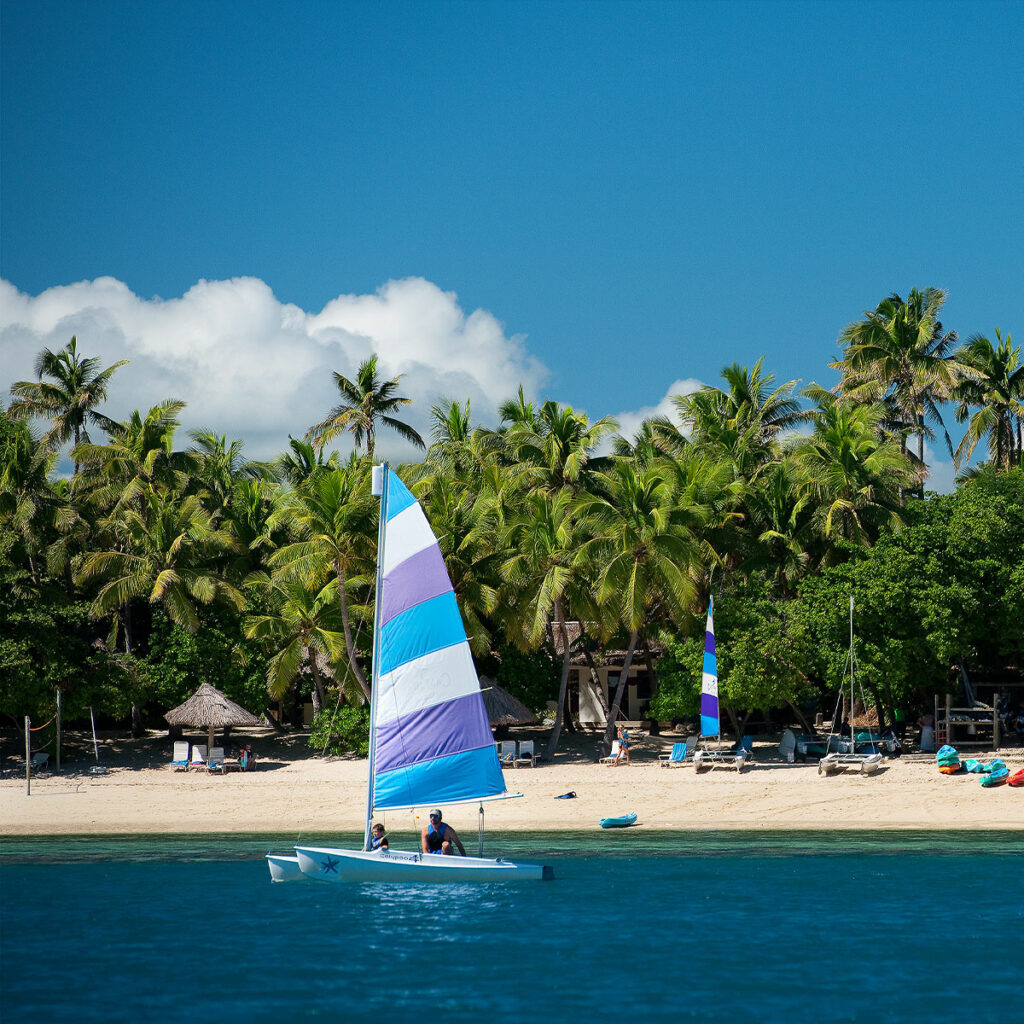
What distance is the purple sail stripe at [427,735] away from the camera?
18.6 metres

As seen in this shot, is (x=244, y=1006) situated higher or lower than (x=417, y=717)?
lower

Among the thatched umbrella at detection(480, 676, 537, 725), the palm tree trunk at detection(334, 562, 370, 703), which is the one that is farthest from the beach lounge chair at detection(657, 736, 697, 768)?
the palm tree trunk at detection(334, 562, 370, 703)

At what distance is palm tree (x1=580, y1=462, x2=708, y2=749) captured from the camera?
32.8m

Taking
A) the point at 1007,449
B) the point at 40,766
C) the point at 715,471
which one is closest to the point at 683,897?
the point at 715,471

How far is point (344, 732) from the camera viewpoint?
34.4 metres

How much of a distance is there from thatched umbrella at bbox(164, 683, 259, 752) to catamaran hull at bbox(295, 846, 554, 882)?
49.3 ft

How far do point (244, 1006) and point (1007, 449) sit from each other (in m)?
38.6

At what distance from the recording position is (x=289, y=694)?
4041 centimetres

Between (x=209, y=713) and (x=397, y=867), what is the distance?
16.3 m

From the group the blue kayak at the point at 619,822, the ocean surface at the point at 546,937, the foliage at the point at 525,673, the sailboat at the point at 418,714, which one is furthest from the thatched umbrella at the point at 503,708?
the sailboat at the point at 418,714

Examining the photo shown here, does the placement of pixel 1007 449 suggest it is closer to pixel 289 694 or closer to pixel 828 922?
pixel 289 694

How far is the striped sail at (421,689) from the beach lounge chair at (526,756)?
14.5 m

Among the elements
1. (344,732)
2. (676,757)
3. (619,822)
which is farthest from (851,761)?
(344,732)

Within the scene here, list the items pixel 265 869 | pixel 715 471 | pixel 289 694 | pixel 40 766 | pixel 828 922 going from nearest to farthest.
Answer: pixel 828 922 < pixel 265 869 < pixel 40 766 < pixel 715 471 < pixel 289 694
